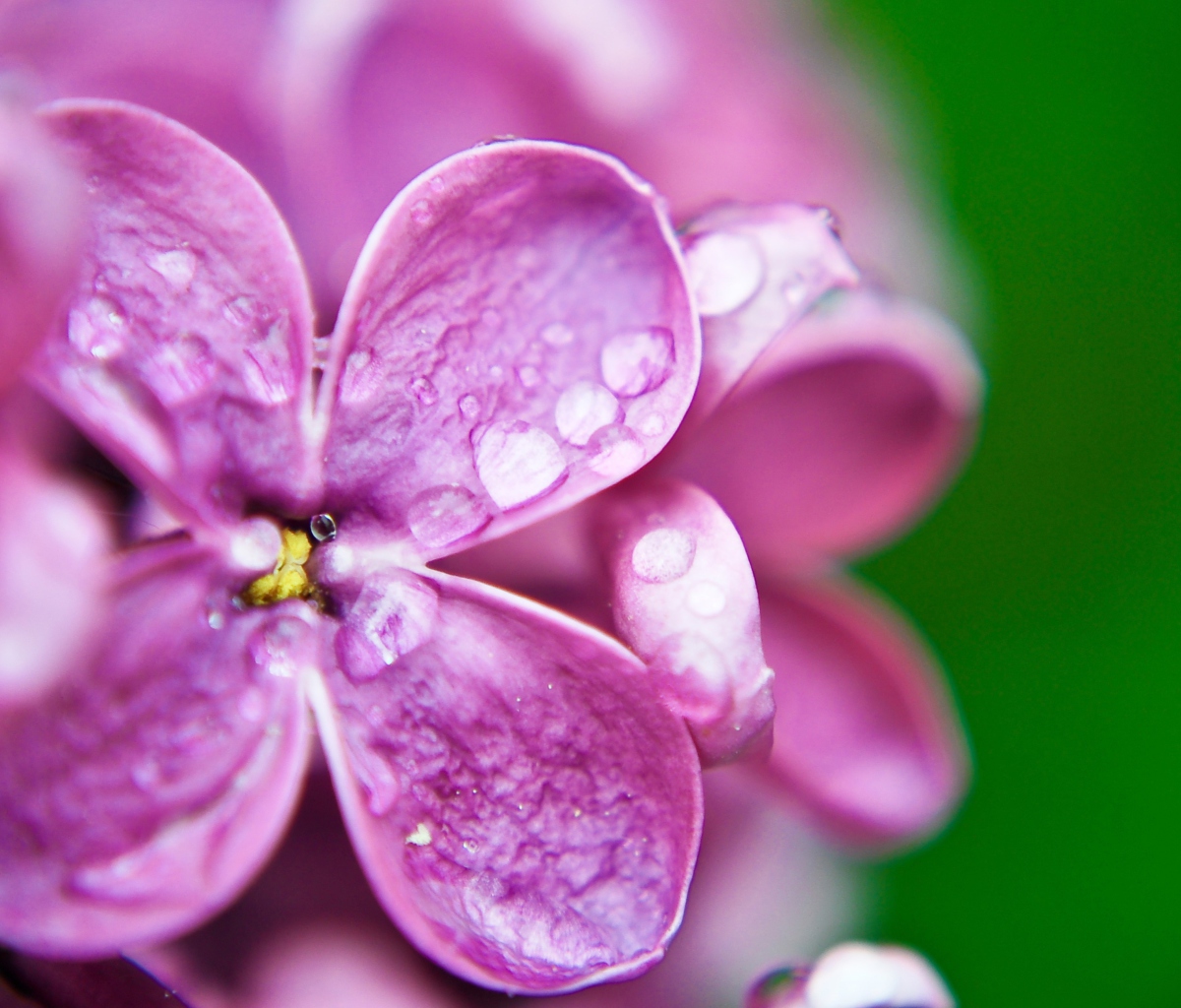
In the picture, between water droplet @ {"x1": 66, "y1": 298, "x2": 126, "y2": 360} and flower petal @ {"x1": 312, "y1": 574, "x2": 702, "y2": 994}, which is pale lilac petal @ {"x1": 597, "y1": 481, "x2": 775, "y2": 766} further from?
water droplet @ {"x1": 66, "y1": 298, "x2": 126, "y2": 360}

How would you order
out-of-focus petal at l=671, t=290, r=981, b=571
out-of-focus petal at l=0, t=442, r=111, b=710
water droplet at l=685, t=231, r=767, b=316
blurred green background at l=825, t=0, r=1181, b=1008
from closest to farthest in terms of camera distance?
out-of-focus petal at l=0, t=442, r=111, b=710 < water droplet at l=685, t=231, r=767, b=316 < out-of-focus petal at l=671, t=290, r=981, b=571 < blurred green background at l=825, t=0, r=1181, b=1008

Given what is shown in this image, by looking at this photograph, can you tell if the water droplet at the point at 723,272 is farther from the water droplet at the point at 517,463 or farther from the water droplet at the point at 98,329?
the water droplet at the point at 98,329

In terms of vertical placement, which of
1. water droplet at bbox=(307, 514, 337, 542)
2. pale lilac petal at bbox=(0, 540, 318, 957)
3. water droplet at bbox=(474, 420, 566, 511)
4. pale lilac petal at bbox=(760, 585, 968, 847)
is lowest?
pale lilac petal at bbox=(760, 585, 968, 847)

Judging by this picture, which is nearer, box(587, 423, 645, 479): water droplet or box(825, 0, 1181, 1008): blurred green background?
box(587, 423, 645, 479): water droplet

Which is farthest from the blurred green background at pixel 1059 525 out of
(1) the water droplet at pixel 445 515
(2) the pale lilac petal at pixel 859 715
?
(1) the water droplet at pixel 445 515

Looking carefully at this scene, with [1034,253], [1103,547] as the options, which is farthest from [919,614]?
[1034,253]

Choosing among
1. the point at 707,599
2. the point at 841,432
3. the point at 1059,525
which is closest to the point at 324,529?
the point at 707,599

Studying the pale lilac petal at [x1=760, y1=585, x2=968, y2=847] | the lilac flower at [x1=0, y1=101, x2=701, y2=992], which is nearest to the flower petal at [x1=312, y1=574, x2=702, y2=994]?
the lilac flower at [x1=0, y1=101, x2=701, y2=992]
